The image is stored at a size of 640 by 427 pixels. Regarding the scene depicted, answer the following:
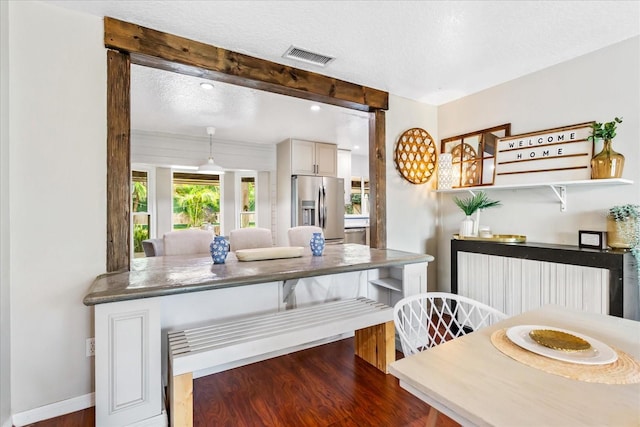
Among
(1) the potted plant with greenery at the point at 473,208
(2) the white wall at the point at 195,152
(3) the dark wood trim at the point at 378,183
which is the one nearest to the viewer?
(1) the potted plant with greenery at the point at 473,208

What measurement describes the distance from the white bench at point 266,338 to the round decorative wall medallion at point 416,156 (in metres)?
1.48

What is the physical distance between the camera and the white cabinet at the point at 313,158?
198 inches

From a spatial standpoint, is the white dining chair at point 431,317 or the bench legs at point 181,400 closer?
the white dining chair at point 431,317

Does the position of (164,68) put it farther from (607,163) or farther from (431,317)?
(607,163)

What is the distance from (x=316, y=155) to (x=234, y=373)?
3736 mm

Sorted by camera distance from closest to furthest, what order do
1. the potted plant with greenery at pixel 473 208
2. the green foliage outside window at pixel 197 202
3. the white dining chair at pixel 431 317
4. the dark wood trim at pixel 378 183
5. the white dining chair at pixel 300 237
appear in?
the white dining chair at pixel 431 317 < the potted plant with greenery at pixel 473 208 < the dark wood trim at pixel 378 183 < the white dining chair at pixel 300 237 < the green foliage outside window at pixel 197 202

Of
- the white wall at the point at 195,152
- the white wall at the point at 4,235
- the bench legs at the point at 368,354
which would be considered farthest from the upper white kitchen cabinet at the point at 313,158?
the white wall at the point at 4,235

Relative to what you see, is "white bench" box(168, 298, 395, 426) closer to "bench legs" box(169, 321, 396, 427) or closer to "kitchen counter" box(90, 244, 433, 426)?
"bench legs" box(169, 321, 396, 427)

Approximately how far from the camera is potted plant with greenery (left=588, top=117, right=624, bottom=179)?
6.87ft

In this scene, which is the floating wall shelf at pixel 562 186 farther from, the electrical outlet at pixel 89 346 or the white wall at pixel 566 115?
the electrical outlet at pixel 89 346

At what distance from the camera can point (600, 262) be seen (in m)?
2.04

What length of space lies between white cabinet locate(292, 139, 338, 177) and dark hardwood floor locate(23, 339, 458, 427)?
3.24 m

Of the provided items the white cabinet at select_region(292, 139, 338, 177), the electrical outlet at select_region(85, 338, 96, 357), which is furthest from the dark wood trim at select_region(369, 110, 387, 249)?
the electrical outlet at select_region(85, 338, 96, 357)

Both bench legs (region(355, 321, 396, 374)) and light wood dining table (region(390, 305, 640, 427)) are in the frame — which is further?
bench legs (region(355, 321, 396, 374))
